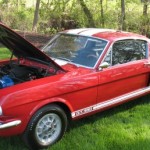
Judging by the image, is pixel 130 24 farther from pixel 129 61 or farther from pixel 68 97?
pixel 68 97

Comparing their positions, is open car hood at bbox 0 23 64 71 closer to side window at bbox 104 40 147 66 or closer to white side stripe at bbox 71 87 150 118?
white side stripe at bbox 71 87 150 118

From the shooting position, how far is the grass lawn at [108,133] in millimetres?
4652

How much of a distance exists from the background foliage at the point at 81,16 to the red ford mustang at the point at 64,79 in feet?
25.5

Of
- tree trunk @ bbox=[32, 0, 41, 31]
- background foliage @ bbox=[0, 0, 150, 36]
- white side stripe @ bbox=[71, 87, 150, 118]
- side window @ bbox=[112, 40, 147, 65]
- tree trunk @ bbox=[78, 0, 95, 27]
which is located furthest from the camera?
tree trunk @ bbox=[32, 0, 41, 31]

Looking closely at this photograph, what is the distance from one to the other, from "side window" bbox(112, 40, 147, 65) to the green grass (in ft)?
3.09

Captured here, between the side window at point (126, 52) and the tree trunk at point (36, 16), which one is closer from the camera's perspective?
the side window at point (126, 52)

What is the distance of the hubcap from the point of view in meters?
4.52

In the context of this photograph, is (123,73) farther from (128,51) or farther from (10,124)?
(10,124)

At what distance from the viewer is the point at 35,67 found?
5.25 m

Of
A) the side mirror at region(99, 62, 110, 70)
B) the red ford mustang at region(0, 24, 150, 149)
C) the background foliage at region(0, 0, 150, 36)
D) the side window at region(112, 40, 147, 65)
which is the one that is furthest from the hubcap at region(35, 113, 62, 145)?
the background foliage at region(0, 0, 150, 36)

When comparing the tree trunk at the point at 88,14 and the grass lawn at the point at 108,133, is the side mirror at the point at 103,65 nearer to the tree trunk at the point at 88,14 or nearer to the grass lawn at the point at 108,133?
the grass lawn at the point at 108,133

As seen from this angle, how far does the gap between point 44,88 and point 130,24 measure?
10.2m

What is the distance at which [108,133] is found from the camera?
5.07 metres

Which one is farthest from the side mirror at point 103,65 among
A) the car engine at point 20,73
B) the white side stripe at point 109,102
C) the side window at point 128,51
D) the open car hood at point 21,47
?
the car engine at point 20,73
